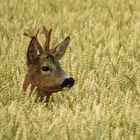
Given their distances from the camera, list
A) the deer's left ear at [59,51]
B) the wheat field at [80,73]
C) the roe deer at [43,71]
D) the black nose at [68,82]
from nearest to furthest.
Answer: the wheat field at [80,73] < the black nose at [68,82] < the roe deer at [43,71] < the deer's left ear at [59,51]

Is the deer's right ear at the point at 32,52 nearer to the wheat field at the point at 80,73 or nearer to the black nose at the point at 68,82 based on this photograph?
the wheat field at the point at 80,73

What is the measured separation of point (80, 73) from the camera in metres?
7.84

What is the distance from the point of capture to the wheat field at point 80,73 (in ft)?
18.6

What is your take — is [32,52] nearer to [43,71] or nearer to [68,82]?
[43,71]

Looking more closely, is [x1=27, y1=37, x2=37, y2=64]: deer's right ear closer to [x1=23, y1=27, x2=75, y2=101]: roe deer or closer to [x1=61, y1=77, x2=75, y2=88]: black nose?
[x1=23, y1=27, x2=75, y2=101]: roe deer

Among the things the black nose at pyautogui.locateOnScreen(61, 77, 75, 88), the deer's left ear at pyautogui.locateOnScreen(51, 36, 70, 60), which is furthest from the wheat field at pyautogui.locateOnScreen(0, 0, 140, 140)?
the deer's left ear at pyautogui.locateOnScreen(51, 36, 70, 60)

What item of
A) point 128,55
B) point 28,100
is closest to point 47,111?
point 28,100

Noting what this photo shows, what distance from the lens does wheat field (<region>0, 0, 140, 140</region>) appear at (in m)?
5.67

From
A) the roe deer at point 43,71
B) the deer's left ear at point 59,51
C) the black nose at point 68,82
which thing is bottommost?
the black nose at point 68,82

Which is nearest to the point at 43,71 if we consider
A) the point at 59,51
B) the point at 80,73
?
the point at 59,51

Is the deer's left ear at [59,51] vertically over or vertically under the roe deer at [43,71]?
over

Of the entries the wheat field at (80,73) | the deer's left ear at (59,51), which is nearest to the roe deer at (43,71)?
the deer's left ear at (59,51)

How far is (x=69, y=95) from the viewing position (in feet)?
23.5

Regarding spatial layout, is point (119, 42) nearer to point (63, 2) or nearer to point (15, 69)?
point (15, 69)
